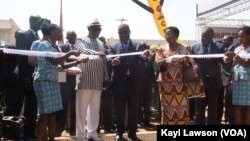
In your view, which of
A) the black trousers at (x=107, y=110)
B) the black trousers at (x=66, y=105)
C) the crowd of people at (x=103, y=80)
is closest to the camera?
the crowd of people at (x=103, y=80)

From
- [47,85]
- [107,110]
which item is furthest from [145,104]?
[47,85]

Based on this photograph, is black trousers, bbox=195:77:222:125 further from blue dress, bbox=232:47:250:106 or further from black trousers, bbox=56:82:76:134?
black trousers, bbox=56:82:76:134

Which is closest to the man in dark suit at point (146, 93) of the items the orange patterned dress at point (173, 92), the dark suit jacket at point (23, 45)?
the orange patterned dress at point (173, 92)

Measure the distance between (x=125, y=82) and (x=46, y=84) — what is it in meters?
1.74

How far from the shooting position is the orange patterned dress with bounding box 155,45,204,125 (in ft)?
20.7

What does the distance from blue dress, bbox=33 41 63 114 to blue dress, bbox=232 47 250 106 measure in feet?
9.31

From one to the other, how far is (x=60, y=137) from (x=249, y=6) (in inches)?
1111

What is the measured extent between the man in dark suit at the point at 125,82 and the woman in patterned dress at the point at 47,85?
138cm

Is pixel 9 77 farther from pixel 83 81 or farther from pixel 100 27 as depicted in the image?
pixel 100 27

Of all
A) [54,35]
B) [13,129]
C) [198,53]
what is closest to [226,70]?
[198,53]

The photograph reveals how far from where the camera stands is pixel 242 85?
636 cm

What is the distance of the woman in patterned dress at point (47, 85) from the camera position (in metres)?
5.66

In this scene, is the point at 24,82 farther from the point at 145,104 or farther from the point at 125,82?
the point at 145,104

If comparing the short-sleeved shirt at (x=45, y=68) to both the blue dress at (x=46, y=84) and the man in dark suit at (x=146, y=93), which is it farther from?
the man in dark suit at (x=146, y=93)
